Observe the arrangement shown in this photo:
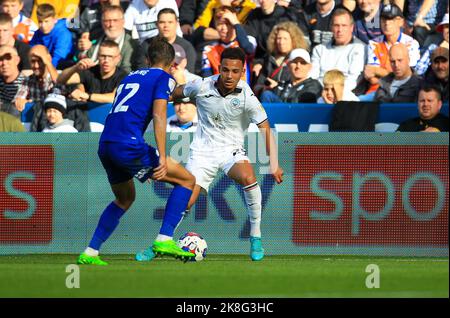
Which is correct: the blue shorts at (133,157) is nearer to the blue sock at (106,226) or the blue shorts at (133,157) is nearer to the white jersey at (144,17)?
the blue sock at (106,226)

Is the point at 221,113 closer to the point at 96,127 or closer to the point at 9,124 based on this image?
the point at 96,127

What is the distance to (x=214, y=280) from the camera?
8.84 m

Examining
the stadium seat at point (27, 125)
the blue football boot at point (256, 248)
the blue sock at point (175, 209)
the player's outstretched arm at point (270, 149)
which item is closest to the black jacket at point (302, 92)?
the player's outstretched arm at point (270, 149)

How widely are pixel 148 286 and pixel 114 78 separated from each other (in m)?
6.56

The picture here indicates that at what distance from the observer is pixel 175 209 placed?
10.4 metres

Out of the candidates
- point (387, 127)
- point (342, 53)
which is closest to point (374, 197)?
point (387, 127)

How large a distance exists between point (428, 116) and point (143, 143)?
4396 millimetres

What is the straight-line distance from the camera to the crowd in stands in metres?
13.9

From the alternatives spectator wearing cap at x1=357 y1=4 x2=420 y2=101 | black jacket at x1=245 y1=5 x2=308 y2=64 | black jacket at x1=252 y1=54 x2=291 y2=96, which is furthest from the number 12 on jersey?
black jacket at x1=245 y1=5 x2=308 y2=64

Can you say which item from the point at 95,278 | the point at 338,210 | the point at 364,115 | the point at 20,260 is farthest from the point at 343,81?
the point at 95,278

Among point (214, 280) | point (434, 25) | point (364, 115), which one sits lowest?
point (214, 280)

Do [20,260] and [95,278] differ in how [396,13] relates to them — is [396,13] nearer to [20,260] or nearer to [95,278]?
[20,260]

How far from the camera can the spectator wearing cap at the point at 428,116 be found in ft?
41.9

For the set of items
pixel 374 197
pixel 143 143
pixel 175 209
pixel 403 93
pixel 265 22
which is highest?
pixel 265 22
